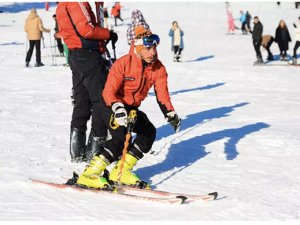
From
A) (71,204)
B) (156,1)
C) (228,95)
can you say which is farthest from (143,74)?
(156,1)

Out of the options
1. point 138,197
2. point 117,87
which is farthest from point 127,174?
point 117,87

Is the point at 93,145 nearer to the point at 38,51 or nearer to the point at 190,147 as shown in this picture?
the point at 190,147

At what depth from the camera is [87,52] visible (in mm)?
6164

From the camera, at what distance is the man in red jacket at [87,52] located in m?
6.02

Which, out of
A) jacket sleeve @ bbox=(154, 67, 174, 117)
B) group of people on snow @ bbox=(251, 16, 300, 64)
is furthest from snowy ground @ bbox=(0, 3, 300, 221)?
group of people on snow @ bbox=(251, 16, 300, 64)

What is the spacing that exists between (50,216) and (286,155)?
3519mm

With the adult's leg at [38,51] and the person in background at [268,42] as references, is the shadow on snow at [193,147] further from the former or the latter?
the person in background at [268,42]

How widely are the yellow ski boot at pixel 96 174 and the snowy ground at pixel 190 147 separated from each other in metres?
0.14

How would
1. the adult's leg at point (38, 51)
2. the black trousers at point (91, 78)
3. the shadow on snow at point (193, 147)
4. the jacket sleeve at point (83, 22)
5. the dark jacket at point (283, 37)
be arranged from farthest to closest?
1. the dark jacket at point (283, 37)
2. the adult's leg at point (38, 51)
3. the shadow on snow at point (193, 147)
4. the black trousers at point (91, 78)
5. the jacket sleeve at point (83, 22)

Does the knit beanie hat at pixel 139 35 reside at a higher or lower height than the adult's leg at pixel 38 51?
higher

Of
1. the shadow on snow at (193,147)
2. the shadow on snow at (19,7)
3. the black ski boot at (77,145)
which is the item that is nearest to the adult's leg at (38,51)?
the shadow on snow at (193,147)

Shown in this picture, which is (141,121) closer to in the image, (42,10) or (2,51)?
(2,51)

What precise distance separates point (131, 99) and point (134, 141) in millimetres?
390

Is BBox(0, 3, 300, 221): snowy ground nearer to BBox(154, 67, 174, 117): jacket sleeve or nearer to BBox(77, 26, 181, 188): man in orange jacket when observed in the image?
BBox(77, 26, 181, 188): man in orange jacket
